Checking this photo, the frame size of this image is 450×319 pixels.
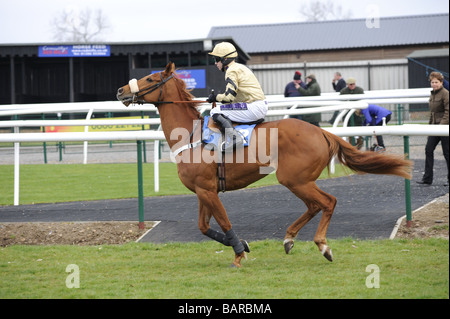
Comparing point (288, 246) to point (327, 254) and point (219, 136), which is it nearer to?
point (327, 254)

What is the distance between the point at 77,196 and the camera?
988 centimetres

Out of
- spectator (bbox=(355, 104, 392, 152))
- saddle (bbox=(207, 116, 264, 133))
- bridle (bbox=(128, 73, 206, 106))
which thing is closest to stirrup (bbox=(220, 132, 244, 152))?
saddle (bbox=(207, 116, 264, 133))

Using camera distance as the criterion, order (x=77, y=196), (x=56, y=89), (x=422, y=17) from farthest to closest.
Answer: (x=422, y=17)
(x=56, y=89)
(x=77, y=196)

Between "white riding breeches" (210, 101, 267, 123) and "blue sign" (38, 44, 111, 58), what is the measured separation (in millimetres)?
22494

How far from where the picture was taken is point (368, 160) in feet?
19.6

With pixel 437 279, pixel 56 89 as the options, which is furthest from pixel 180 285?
pixel 56 89

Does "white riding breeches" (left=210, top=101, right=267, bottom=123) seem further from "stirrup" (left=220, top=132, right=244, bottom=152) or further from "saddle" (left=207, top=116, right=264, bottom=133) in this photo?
"stirrup" (left=220, top=132, right=244, bottom=152)

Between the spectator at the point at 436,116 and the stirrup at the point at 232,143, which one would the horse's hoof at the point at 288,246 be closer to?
the stirrup at the point at 232,143

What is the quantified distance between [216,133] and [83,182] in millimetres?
5951

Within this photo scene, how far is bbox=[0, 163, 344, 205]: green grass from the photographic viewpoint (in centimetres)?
959
